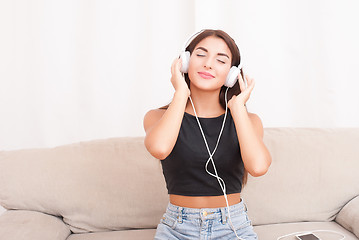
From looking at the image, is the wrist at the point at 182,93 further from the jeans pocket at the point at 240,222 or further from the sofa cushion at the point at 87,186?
the sofa cushion at the point at 87,186

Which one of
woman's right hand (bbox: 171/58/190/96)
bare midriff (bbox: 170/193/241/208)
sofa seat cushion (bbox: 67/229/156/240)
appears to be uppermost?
woman's right hand (bbox: 171/58/190/96)

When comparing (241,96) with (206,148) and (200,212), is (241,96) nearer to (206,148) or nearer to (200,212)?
(206,148)

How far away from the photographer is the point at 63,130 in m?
2.55

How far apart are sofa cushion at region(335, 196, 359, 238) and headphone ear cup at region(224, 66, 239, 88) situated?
2.73ft

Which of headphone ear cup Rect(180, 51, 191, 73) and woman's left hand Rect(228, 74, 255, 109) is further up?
headphone ear cup Rect(180, 51, 191, 73)

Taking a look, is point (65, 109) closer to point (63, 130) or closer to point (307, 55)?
point (63, 130)

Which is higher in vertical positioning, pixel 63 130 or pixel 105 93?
pixel 105 93

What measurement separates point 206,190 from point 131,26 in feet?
4.28

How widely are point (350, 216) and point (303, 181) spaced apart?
24cm

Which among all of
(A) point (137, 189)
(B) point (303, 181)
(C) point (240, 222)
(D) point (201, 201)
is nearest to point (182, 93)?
(D) point (201, 201)

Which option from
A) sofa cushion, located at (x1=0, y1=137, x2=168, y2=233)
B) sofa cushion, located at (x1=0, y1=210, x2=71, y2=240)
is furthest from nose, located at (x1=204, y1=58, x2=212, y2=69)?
sofa cushion, located at (x1=0, y1=210, x2=71, y2=240)

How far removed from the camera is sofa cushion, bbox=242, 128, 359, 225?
199 centimetres

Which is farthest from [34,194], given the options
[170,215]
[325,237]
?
[325,237]

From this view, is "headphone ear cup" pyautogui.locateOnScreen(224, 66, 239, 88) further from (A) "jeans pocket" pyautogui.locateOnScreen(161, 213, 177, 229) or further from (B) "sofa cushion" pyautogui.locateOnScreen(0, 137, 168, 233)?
(B) "sofa cushion" pyautogui.locateOnScreen(0, 137, 168, 233)
